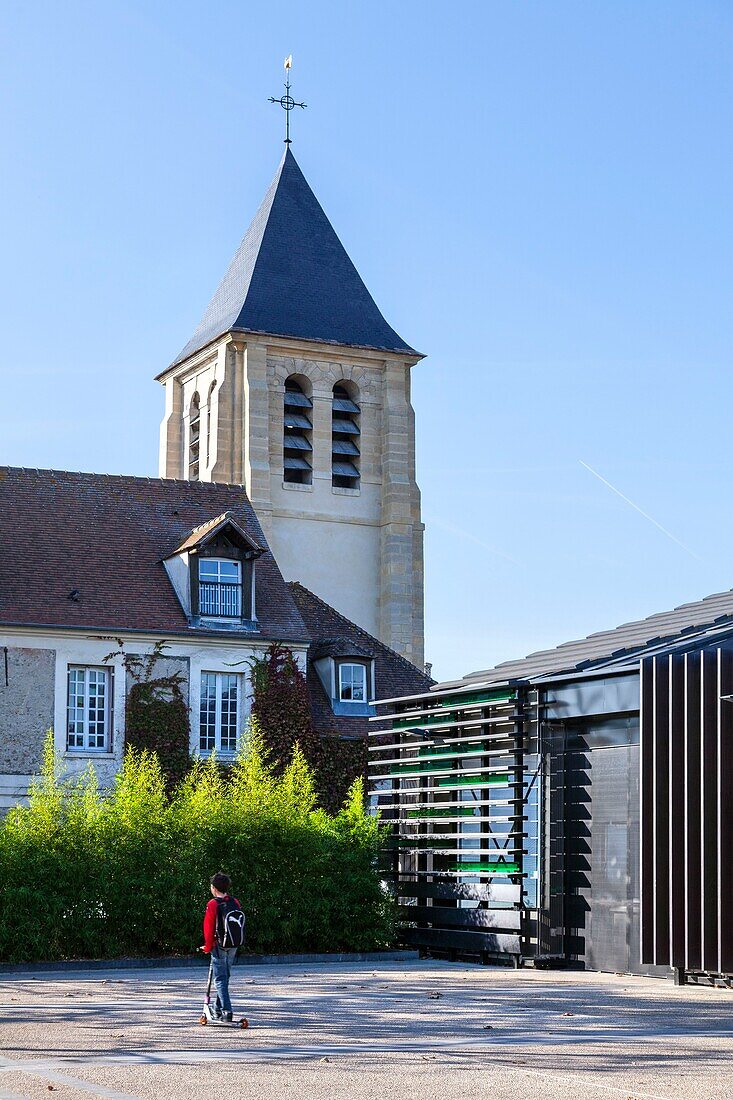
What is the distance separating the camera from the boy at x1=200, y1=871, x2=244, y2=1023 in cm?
1470

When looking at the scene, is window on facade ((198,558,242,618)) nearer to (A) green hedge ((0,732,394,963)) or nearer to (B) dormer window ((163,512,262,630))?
(B) dormer window ((163,512,262,630))

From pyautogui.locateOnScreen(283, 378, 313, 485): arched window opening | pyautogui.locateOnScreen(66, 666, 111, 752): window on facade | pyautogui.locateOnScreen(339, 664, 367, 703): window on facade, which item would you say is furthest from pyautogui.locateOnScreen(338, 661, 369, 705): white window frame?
pyautogui.locateOnScreen(283, 378, 313, 485): arched window opening

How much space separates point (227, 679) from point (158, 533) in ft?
13.3

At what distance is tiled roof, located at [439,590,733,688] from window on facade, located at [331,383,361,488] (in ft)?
111

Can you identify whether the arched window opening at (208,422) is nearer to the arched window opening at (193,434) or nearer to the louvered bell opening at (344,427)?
the arched window opening at (193,434)

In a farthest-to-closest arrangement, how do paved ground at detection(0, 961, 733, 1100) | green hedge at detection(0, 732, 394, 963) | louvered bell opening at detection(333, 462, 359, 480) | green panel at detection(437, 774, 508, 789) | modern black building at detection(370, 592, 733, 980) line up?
1. louvered bell opening at detection(333, 462, 359, 480)
2. green hedge at detection(0, 732, 394, 963)
3. green panel at detection(437, 774, 508, 789)
4. modern black building at detection(370, 592, 733, 980)
5. paved ground at detection(0, 961, 733, 1100)

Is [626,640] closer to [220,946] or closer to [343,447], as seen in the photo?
[220,946]

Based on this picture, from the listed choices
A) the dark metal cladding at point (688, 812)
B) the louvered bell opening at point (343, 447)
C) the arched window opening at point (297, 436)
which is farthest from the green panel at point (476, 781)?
the louvered bell opening at point (343, 447)

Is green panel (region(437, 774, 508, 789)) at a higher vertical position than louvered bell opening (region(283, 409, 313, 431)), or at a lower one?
lower

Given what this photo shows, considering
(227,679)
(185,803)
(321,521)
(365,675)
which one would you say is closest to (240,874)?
(185,803)

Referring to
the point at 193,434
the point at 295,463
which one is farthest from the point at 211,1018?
the point at 193,434

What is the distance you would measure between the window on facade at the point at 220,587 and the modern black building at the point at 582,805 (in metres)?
10.9

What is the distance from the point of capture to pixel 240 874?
23938mm

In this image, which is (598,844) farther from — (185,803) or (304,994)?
(185,803)
